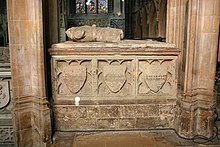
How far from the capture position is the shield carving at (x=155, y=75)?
3322 millimetres

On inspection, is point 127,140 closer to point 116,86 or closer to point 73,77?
point 116,86

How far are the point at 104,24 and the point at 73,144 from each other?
12799 millimetres

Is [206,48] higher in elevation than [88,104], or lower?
higher

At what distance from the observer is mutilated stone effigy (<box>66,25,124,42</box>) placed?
3.34 metres

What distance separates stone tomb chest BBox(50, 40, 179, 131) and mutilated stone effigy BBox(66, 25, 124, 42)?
14 cm

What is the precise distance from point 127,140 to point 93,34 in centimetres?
149

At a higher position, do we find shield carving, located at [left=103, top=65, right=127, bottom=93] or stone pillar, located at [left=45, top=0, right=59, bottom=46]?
stone pillar, located at [left=45, top=0, right=59, bottom=46]

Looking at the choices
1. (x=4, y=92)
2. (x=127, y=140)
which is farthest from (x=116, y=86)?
(x=4, y=92)

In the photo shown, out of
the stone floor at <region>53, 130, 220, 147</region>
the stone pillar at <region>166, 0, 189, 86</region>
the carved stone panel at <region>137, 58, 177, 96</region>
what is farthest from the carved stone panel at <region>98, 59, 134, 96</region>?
the stone pillar at <region>166, 0, 189, 86</region>

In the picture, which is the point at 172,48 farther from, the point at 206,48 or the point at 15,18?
the point at 15,18

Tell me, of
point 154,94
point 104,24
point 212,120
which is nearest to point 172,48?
point 154,94

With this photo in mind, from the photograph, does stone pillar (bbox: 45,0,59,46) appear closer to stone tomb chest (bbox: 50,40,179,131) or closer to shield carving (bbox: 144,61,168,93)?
stone tomb chest (bbox: 50,40,179,131)

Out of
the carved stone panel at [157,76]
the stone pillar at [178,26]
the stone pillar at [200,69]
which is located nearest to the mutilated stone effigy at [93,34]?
the carved stone panel at [157,76]

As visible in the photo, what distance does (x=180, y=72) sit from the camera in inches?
129
